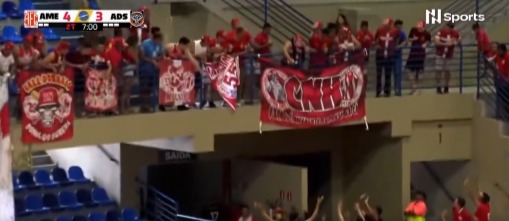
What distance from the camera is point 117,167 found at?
69.9 ft

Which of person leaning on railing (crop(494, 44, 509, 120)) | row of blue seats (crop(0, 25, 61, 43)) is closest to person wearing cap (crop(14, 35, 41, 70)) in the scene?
row of blue seats (crop(0, 25, 61, 43))

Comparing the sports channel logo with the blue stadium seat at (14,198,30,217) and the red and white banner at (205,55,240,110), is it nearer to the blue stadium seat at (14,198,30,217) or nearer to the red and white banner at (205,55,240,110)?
the red and white banner at (205,55,240,110)

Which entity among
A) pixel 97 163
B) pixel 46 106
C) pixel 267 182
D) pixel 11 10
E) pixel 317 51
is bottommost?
pixel 267 182

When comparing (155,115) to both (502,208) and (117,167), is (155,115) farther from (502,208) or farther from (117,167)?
(502,208)

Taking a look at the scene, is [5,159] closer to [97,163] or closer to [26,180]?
[26,180]

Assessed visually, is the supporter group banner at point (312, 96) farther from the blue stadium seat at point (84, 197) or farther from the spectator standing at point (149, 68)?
the blue stadium seat at point (84, 197)

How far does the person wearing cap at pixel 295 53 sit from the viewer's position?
19781 millimetres

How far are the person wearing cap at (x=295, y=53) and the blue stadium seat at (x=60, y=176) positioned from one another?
154 inches

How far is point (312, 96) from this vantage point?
19.9m

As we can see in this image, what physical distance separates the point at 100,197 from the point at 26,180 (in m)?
1.17

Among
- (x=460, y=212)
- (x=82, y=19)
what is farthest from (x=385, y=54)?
(x=82, y=19)

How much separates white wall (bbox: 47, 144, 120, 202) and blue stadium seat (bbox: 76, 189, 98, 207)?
0.59 m

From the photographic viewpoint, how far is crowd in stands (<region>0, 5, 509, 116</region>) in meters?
17.7

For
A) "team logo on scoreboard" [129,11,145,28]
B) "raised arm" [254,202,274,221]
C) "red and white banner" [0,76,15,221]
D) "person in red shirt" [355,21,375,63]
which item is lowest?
"raised arm" [254,202,274,221]
